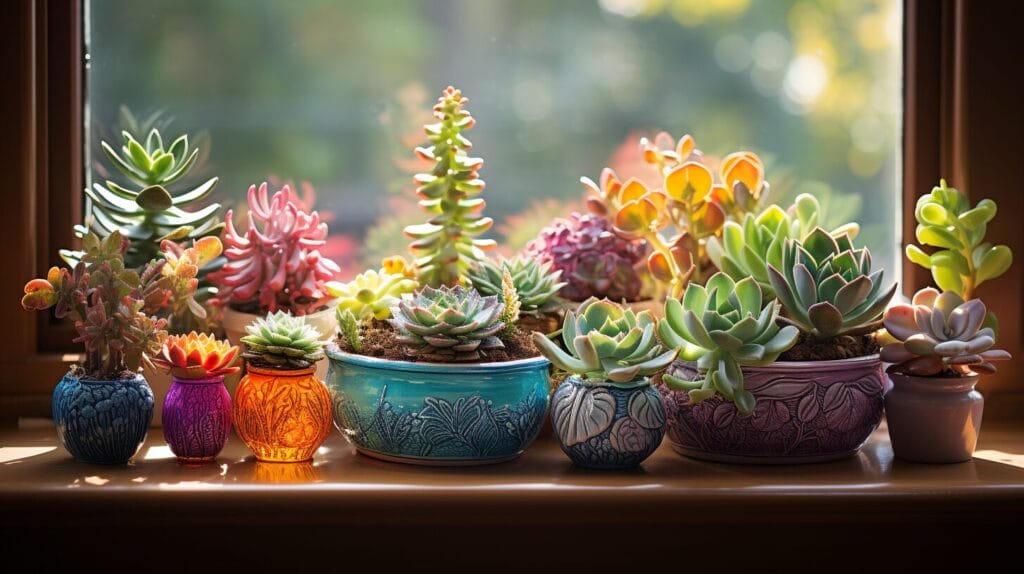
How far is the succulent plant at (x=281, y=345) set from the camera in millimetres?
955

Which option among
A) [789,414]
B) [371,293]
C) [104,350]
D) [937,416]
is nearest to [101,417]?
[104,350]

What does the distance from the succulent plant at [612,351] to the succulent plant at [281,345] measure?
8.5 inches

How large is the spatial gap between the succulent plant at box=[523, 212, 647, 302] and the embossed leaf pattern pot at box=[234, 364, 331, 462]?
29 cm

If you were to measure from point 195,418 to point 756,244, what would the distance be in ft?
1.85

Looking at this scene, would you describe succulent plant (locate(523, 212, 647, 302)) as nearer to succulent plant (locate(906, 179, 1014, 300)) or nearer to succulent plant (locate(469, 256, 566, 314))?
succulent plant (locate(469, 256, 566, 314))

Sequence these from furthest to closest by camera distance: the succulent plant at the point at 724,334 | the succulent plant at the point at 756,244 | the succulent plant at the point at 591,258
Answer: the succulent plant at the point at 591,258 < the succulent plant at the point at 756,244 < the succulent plant at the point at 724,334

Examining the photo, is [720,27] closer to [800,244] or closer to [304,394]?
[800,244]

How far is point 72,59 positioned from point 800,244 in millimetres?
815

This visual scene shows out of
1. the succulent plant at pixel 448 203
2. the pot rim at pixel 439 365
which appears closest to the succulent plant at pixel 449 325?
the pot rim at pixel 439 365

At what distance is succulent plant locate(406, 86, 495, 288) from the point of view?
42.2 inches

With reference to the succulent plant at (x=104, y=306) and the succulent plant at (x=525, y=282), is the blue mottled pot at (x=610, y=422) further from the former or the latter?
Answer: the succulent plant at (x=104, y=306)

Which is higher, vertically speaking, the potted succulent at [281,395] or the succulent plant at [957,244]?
the succulent plant at [957,244]

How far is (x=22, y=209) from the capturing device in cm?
113

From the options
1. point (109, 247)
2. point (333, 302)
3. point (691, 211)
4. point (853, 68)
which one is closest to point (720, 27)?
point (853, 68)
